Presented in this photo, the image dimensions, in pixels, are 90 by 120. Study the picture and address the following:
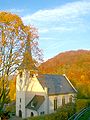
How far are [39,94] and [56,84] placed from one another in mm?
4846

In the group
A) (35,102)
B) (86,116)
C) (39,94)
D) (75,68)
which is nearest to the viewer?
(86,116)

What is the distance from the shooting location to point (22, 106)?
52.9 metres

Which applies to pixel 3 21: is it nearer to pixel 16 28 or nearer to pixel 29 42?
pixel 16 28

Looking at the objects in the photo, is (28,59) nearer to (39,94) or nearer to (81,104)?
(81,104)

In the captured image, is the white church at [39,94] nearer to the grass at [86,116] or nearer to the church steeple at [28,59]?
the church steeple at [28,59]

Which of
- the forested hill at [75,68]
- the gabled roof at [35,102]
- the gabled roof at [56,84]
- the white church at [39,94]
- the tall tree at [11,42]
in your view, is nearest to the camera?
the tall tree at [11,42]

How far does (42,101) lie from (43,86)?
3.18m

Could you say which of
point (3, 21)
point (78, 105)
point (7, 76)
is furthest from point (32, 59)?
point (78, 105)

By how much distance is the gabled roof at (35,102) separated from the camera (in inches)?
1972

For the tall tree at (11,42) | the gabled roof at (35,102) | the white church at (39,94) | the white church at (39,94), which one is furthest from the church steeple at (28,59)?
the gabled roof at (35,102)

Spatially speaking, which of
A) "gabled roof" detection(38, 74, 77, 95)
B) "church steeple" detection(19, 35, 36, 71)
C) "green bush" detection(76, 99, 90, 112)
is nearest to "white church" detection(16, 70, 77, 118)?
"gabled roof" detection(38, 74, 77, 95)

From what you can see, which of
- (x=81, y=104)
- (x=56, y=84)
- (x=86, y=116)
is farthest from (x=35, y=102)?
(x=86, y=116)

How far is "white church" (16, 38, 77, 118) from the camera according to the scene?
50.1m

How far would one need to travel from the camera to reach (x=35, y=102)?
51125 millimetres
